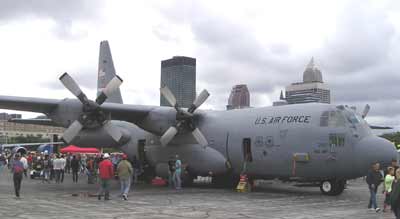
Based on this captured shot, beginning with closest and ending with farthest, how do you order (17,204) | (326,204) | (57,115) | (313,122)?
1. (17,204)
2. (326,204)
3. (313,122)
4. (57,115)

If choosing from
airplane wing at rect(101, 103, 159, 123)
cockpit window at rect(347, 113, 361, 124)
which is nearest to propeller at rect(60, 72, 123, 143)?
airplane wing at rect(101, 103, 159, 123)

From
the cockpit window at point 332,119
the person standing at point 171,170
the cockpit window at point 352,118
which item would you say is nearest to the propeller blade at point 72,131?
the person standing at point 171,170

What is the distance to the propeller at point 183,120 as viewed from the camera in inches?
785

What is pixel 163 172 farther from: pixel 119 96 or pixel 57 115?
pixel 119 96

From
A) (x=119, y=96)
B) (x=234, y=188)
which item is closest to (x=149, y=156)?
(x=234, y=188)

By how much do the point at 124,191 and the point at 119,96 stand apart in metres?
12.6

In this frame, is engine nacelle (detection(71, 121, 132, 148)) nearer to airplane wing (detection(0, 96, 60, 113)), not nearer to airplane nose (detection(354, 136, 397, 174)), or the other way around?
airplane wing (detection(0, 96, 60, 113))

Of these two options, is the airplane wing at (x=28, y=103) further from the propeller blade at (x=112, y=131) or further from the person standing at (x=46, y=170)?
the person standing at (x=46, y=170)

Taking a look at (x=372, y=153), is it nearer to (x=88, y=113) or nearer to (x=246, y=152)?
(x=246, y=152)

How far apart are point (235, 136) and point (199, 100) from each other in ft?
7.98

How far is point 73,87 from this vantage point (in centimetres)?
1888

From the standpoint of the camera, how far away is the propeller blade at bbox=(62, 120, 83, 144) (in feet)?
60.6

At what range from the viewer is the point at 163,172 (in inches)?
863

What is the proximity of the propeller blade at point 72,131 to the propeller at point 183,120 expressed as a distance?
11.2 ft
